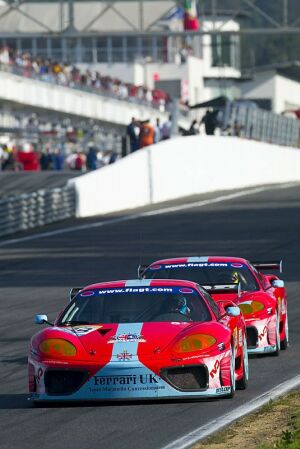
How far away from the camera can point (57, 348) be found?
983 centimetres

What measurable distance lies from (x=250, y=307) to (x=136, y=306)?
7.44 ft

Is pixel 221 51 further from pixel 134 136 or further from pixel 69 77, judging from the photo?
pixel 134 136

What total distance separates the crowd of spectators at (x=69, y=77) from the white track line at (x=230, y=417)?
4395cm

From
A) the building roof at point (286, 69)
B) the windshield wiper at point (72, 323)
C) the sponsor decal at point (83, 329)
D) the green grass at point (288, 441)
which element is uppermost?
the green grass at point (288, 441)

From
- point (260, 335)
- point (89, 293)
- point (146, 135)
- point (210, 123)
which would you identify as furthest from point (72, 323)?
point (210, 123)

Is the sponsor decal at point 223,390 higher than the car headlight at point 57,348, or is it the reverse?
the car headlight at point 57,348

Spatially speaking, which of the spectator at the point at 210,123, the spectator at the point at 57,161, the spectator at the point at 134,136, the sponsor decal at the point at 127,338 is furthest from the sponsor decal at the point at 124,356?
the spectator at the point at 57,161

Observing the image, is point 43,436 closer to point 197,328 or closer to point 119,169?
point 197,328

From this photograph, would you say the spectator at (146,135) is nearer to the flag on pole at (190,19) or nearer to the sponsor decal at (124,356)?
the flag on pole at (190,19)

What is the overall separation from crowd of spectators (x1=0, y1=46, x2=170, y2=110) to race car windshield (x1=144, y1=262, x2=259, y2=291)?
135 feet

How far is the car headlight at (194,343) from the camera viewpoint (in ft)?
32.0

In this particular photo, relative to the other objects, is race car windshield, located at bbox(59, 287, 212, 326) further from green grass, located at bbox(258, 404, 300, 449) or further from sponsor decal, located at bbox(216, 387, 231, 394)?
green grass, located at bbox(258, 404, 300, 449)

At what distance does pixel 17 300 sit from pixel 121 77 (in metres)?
66.2

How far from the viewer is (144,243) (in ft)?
91.0
